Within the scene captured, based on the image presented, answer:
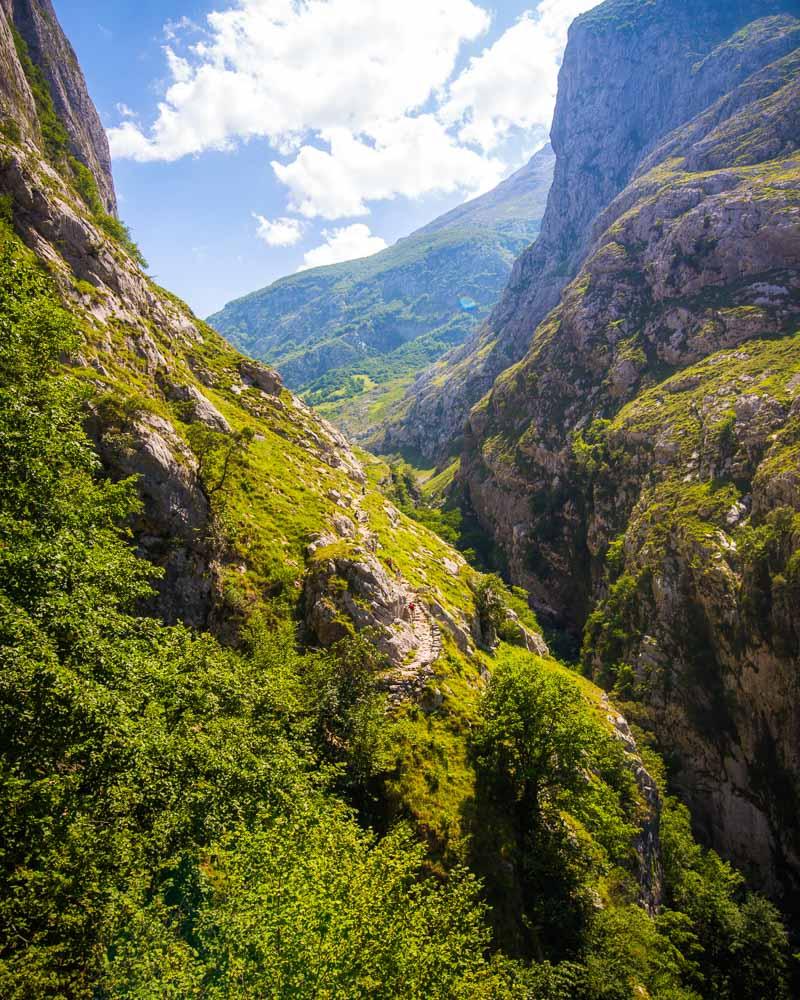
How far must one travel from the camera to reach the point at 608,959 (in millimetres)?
25203

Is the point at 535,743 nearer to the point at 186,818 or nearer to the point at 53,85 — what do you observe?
the point at 186,818

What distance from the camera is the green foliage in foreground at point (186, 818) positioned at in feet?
42.7

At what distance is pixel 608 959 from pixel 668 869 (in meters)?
23.8

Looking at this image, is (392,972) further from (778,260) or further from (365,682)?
(778,260)

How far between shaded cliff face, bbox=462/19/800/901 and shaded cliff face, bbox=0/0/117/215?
97.5 meters

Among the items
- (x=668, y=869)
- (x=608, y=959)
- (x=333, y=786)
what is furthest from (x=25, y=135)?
(x=668, y=869)

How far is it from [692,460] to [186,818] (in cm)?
8403

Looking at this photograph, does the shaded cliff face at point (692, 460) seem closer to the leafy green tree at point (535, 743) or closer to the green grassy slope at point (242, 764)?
the green grassy slope at point (242, 764)

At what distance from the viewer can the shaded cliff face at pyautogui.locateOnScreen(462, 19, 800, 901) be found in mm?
55844

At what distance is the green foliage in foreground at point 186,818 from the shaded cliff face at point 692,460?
37.0m

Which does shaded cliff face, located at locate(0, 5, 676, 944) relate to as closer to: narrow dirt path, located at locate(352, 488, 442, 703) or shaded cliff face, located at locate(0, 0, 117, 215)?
narrow dirt path, located at locate(352, 488, 442, 703)

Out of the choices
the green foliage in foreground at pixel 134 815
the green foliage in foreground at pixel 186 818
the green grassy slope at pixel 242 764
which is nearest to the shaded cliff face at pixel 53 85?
the green grassy slope at pixel 242 764

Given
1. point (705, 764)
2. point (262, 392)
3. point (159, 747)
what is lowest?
point (705, 764)

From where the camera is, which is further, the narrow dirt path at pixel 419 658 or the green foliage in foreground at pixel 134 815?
the narrow dirt path at pixel 419 658
